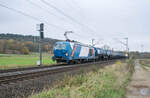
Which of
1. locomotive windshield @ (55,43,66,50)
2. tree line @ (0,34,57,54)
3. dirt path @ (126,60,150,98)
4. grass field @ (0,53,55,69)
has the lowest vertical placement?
dirt path @ (126,60,150,98)

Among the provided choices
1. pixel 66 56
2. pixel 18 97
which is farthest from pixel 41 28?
pixel 18 97

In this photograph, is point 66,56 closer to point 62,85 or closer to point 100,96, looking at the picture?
point 62,85

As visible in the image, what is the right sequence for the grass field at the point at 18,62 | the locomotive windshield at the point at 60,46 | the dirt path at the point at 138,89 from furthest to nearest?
the locomotive windshield at the point at 60,46
the grass field at the point at 18,62
the dirt path at the point at 138,89

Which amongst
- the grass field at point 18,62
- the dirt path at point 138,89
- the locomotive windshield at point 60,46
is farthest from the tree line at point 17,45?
the dirt path at point 138,89

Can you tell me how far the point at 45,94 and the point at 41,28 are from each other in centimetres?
1761

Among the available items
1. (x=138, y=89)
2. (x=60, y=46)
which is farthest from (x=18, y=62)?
(x=138, y=89)

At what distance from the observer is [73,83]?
287 inches

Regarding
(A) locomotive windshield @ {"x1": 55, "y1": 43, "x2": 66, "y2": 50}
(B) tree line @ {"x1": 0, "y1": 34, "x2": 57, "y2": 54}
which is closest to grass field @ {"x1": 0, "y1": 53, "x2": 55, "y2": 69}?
(A) locomotive windshield @ {"x1": 55, "y1": 43, "x2": 66, "y2": 50}

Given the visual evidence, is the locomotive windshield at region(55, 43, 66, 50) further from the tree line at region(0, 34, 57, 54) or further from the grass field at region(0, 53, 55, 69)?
the tree line at region(0, 34, 57, 54)

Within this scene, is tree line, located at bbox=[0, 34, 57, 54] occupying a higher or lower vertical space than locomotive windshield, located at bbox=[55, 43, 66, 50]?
higher

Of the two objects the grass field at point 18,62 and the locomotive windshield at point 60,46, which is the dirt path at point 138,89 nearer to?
the locomotive windshield at point 60,46

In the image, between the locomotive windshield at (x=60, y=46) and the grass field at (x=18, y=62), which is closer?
the grass field at (x=18, y=62)

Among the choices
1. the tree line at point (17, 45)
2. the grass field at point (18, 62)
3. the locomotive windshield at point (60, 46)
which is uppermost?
the tree line at point (17, 45)

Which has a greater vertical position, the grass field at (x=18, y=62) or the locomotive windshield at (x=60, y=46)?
the locomotive windshield at (x=60, y=46)
